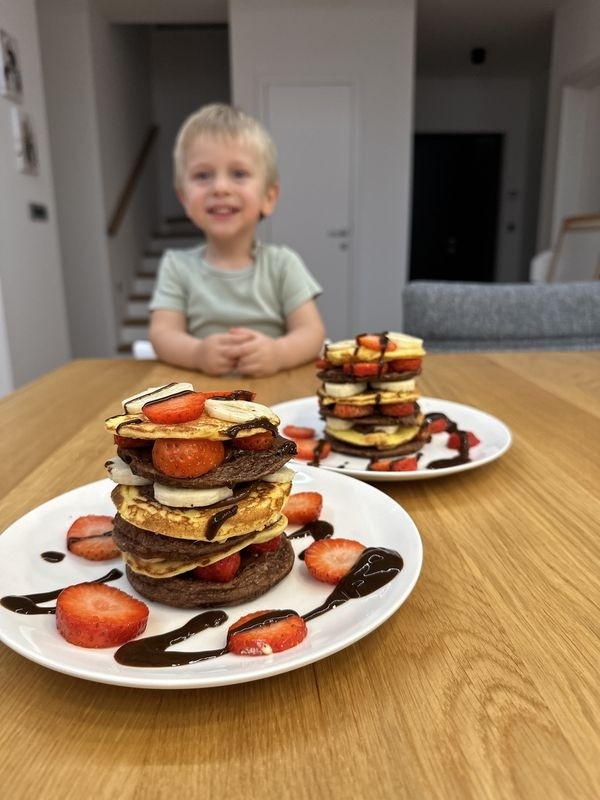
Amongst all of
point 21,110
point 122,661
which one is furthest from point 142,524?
point 21,110

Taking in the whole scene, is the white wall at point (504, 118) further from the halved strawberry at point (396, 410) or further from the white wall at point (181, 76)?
the halved strawberry at point (396, 410)

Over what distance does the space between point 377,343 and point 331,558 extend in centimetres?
43

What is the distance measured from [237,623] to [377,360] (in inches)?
20.3

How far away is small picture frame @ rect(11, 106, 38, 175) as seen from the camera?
322cm

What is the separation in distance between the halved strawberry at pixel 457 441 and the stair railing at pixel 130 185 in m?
4.84

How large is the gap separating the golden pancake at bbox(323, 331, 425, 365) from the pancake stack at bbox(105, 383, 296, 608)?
39cm

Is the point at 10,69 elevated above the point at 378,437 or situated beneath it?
elevated above

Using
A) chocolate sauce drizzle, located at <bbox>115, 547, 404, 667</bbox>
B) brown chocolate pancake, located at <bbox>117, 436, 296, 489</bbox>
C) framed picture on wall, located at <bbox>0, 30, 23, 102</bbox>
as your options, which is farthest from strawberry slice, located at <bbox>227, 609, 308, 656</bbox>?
framed picture on wall, located at <bbox>0, 30, 23, 102</bbox>

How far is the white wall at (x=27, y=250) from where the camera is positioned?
3.15 meters

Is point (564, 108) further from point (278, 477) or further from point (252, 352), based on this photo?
point (278, 477)

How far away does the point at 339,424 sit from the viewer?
0.91 meters

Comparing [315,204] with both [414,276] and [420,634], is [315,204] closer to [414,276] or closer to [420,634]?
[414,276]

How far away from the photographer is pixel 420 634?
1.54 ft

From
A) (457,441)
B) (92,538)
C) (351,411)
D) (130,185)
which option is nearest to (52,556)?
(92,538)
